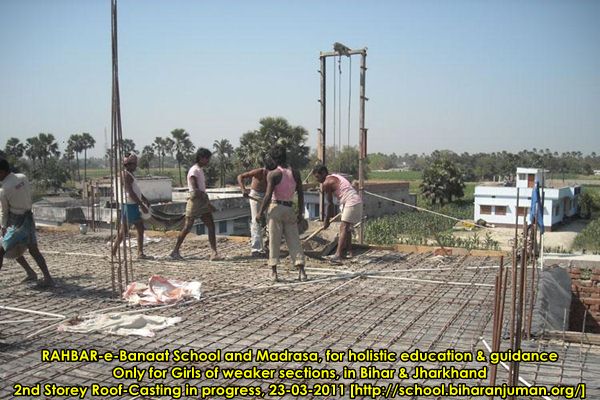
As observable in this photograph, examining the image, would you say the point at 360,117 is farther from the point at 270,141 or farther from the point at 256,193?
the point at 270,141

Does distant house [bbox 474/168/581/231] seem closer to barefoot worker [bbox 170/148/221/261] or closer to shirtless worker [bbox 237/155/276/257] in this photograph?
shirtless worker [bbox 237/155/276/257]

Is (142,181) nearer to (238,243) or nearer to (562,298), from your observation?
(238,243)

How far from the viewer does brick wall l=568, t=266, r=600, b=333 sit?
5445 mm

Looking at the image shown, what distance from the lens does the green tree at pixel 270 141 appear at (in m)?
30.7

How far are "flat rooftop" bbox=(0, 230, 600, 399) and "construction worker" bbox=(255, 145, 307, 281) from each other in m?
0.30

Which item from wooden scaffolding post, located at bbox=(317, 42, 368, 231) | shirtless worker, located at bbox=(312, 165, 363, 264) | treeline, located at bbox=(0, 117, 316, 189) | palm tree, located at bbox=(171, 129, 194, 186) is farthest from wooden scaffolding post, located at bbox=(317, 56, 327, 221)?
palm tree, located at bbox=(171, 129, 194, 186)

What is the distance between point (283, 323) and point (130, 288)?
1.54 m

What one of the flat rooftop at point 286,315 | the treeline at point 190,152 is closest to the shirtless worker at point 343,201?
the flat rooftop at point 286,315

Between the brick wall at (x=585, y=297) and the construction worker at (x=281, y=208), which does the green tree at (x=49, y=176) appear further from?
the brick wall at (x=585, y=297)

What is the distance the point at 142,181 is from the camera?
2702 cm

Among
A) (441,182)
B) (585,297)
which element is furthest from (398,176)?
(585,297)

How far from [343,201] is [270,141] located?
80.6 feet

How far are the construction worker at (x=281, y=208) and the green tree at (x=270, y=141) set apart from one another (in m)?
24.4

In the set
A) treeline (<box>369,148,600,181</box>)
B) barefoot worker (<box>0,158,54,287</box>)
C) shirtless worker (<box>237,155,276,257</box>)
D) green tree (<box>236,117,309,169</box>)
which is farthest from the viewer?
treeline (<box>369,148,600,181</box>)
